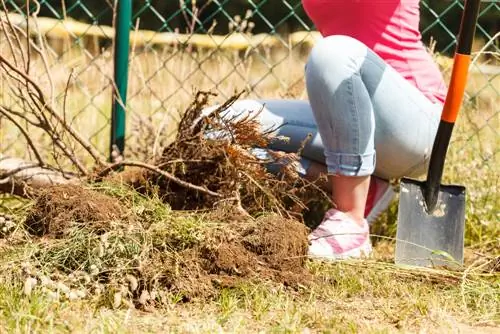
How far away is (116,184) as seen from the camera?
3.06 meters

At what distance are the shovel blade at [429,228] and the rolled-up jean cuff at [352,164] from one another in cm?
16

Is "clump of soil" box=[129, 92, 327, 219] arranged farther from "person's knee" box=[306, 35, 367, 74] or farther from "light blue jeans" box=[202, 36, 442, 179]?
"person's knee" box=[306, 35, 367, 74]

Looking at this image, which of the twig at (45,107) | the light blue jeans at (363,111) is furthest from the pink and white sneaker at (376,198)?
the twig at (45,107)

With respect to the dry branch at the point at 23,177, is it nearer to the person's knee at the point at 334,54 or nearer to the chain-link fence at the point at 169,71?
the chain-link fence at the point at 169,71

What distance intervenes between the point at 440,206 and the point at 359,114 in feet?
1.40

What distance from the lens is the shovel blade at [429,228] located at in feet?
10.1

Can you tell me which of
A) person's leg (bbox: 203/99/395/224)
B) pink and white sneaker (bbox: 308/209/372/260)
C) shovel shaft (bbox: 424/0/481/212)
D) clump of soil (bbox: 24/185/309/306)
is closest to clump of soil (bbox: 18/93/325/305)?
clump of soil (bbox: 24/185/309/306)

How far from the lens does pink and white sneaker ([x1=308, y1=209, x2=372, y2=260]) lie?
A: 10.2 ft

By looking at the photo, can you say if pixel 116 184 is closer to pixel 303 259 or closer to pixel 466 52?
pixel 303 259

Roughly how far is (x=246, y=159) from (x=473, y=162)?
1.18 metres

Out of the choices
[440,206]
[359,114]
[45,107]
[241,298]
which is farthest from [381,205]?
[45,107]

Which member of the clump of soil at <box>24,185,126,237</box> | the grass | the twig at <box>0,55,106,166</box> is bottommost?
the grass

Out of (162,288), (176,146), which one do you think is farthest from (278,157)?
(162,288)

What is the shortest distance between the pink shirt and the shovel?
0.22 metres
